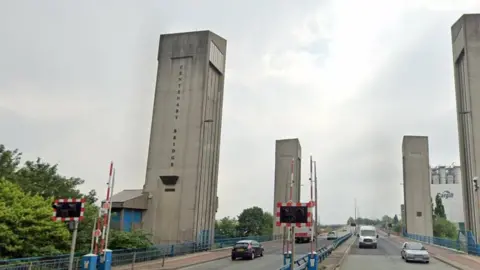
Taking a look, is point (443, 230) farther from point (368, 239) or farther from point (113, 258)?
point (113, 258)

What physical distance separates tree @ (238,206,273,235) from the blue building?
113 ft

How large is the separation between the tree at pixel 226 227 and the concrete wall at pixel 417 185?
29.9m

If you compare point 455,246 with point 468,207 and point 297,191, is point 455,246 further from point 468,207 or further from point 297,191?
point 297,191

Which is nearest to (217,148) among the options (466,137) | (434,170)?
(466,137)

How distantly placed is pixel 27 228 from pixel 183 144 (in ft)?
63.4

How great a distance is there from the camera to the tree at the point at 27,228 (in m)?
17.1

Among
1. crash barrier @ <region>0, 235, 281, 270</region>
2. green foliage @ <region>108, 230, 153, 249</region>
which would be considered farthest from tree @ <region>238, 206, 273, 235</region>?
green foliage @ <region>108, 230, 153, 249</region>

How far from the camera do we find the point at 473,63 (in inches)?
1473

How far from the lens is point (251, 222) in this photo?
69500 mm

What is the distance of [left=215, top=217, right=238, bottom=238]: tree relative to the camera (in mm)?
59000

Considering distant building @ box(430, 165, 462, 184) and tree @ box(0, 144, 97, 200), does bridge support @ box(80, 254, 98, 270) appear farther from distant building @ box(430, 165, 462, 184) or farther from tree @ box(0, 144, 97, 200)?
distant building @ box(430, 165, 462, 184)

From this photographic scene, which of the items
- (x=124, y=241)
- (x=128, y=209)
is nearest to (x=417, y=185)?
(x=128, y=209)

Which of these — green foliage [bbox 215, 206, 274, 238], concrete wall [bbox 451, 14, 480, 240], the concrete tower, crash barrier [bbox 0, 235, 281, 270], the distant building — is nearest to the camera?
crash barrier [bbox 0, 235, 281, 270]

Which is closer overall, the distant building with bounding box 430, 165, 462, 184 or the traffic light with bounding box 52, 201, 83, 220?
the traffic light with bounding box 52, 201, 83, 220
